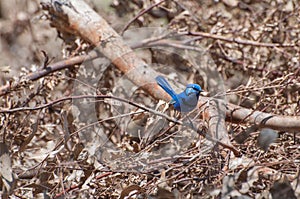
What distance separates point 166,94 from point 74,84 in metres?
0.62

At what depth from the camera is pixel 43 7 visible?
2.76 metres

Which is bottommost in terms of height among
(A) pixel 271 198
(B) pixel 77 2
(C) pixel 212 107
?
(A) pixel 271 198

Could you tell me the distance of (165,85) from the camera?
217 centimetres

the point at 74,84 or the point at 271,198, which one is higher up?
the point at 74,84

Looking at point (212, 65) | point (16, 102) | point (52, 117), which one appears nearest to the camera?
point (16, 102)

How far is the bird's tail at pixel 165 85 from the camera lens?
2.05m

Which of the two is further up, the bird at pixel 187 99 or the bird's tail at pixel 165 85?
the bird's tail at pixel 165 85

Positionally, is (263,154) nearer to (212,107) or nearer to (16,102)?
(212,107)

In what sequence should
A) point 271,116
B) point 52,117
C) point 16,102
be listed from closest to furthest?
1. point 271,116
2. point 16,102
3. point 52,117

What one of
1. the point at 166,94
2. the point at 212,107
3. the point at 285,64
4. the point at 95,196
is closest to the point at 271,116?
the point at 212,107

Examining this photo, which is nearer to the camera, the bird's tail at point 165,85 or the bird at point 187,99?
the bird at point 187,99

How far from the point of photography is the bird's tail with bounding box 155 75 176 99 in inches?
80.6

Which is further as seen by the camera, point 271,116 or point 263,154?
point 271,116

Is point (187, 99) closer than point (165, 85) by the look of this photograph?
Yes
